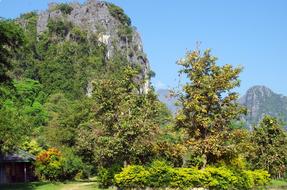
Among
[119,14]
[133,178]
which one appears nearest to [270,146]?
[133,178]

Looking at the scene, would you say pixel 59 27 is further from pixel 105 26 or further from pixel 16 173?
pixel 16 173

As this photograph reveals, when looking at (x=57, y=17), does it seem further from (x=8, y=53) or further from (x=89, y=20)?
(x=8, y=53)

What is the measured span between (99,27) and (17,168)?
79.8 m

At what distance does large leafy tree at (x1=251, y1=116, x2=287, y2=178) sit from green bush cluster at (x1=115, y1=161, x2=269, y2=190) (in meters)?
18.4

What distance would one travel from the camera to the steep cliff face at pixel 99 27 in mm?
116500

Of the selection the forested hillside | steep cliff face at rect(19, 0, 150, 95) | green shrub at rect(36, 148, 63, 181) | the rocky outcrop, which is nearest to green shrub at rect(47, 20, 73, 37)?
steep cliff face at rect(19, 0, 150, 95)

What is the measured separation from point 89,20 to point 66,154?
85.2 metres

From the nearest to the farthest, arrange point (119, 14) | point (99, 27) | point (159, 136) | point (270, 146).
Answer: point (159, 136)
point (270, 146)
point (99, 27)
point (119, 14)

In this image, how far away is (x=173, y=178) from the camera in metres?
27.2

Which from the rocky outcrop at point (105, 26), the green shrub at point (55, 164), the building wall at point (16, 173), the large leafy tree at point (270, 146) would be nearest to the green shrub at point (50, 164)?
the green shrub at point (55, 164)

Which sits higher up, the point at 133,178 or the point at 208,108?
the point at 208,108

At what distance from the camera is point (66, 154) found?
42.4 meters

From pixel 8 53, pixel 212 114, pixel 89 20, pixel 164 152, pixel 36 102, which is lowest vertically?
pixel 164 152

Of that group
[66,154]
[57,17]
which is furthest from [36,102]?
[66,154]
